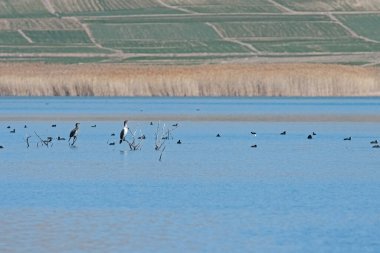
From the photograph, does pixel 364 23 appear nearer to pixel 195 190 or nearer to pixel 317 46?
pixel 317 46

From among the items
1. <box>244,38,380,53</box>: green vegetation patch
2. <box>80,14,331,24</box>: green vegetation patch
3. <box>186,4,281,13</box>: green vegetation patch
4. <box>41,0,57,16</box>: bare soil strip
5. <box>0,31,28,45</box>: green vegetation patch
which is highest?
<box>41,0,57,16</box>: bare soil strip

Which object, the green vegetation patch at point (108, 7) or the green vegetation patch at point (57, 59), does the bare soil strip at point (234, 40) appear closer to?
the green vegetation patch at point (108, 7)

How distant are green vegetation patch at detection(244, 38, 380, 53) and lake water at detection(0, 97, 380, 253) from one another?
62.3 metres

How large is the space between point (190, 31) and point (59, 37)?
10.4m

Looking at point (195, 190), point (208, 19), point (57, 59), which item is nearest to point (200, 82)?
point (195, 190)

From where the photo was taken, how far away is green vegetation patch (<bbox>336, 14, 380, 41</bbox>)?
108750 mm

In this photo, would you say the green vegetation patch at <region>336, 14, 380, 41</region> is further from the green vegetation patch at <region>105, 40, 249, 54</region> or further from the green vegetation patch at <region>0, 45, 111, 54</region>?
the green vegetation patch at <region>0, 45, 111, 54</region>

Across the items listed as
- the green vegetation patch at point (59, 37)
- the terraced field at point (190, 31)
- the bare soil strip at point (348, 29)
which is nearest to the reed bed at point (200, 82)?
the terraced field at point (190, 31)

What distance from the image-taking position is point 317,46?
102125 millimetres

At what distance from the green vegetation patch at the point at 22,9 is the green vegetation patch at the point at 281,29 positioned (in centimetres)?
1621

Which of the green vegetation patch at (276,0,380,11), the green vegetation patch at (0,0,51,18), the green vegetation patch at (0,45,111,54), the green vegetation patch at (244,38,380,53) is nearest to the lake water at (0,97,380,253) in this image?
the green vegetation patch at (0,45,111,54)

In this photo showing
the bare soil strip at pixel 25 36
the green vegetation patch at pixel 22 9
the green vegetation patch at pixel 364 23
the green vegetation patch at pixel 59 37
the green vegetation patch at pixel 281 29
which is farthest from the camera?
the green vegetation patch at pixel 22 9

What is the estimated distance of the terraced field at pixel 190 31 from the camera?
97062 millimetres

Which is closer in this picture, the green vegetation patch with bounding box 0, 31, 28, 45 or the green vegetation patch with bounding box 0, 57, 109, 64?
the green vegetation patch with bounding box 0, 57, 109, 64
